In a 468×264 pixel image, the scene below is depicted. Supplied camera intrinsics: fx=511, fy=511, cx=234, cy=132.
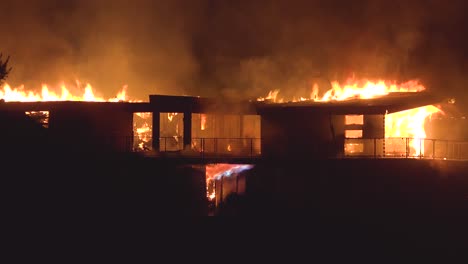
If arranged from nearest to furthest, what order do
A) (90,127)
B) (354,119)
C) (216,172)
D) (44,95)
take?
(90,127) < (216,172) < (354,119) < (44,95)

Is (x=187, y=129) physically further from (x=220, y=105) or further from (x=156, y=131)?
(x=220, y=105)

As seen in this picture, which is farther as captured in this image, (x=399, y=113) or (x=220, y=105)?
(x=399, y=113)

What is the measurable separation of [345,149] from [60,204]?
14.7m

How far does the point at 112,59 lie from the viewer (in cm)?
4372

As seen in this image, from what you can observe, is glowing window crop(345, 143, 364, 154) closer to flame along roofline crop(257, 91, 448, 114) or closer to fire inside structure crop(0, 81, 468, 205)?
fire inside structure crop(0, 81, 468, 205)

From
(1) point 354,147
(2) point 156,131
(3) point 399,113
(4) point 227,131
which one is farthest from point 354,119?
(2) point 156,131

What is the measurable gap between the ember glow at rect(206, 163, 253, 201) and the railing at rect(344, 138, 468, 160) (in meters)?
5.67

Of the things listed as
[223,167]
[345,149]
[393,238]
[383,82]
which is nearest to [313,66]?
[383,82]

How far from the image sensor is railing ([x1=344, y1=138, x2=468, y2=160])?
26.6 m

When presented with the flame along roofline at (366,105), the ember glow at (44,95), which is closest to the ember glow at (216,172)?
the flame along roofline at (366,105)

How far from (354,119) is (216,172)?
28.5 feet

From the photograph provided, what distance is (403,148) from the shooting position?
2847 centimetres

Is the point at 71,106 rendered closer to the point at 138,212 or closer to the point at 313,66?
the point at 138,212

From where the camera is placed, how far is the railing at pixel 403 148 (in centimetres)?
2662
